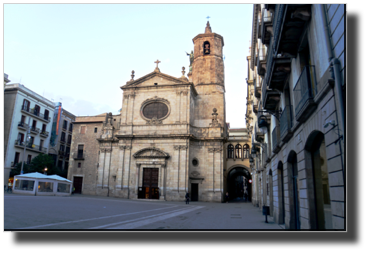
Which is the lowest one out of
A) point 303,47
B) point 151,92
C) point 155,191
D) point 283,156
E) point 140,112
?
point 155,191

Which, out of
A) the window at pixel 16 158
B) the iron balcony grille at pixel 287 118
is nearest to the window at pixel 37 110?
the window at pixel 16 158

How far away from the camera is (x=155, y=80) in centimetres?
3859

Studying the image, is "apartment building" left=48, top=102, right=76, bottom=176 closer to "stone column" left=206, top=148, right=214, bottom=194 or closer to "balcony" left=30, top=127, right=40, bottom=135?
"balcony" left=30, top=127, right=40, bottom=135

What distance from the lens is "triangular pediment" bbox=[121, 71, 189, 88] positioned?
1490 inches

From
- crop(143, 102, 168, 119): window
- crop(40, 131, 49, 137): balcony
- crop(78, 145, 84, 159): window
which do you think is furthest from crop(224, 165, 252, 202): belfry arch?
crop(40, 131, 49, 137): balcony

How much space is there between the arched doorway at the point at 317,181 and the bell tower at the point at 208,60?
34814 millimetres

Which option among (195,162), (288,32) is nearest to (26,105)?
(195,162)

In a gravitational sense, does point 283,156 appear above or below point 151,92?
below
